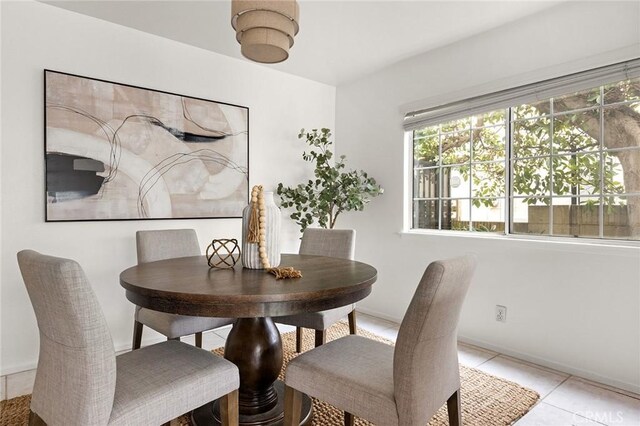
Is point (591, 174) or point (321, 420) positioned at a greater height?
point (591, 174)

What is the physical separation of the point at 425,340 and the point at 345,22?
8.10ft

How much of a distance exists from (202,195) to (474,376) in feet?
8.23

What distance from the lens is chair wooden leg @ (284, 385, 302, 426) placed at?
4.96 feet

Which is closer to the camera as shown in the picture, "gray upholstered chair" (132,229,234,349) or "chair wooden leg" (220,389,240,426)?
"chair wooden leg" (220,389,240,426)

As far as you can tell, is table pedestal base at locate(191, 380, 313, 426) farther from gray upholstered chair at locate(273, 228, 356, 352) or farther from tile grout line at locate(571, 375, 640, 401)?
tile grout line at locate(571, 375, 640, 401)

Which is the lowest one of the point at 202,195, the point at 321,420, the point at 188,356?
the point at 321,420

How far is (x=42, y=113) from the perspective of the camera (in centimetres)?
262

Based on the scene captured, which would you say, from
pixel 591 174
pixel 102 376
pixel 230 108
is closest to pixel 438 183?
pixel 591 174

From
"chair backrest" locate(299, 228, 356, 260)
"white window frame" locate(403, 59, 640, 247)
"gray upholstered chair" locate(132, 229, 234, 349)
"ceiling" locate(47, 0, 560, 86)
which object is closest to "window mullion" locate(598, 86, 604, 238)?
"white window frame" locate(403, 59, 640, 247)

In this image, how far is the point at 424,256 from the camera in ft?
11.4

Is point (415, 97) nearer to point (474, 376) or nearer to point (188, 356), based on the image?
point (474, 376)

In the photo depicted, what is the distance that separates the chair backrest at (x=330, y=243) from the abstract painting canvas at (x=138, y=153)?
38.8 inches

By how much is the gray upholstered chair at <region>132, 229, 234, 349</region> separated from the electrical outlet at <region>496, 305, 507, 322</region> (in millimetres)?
1985

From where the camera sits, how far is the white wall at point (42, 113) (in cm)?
252
